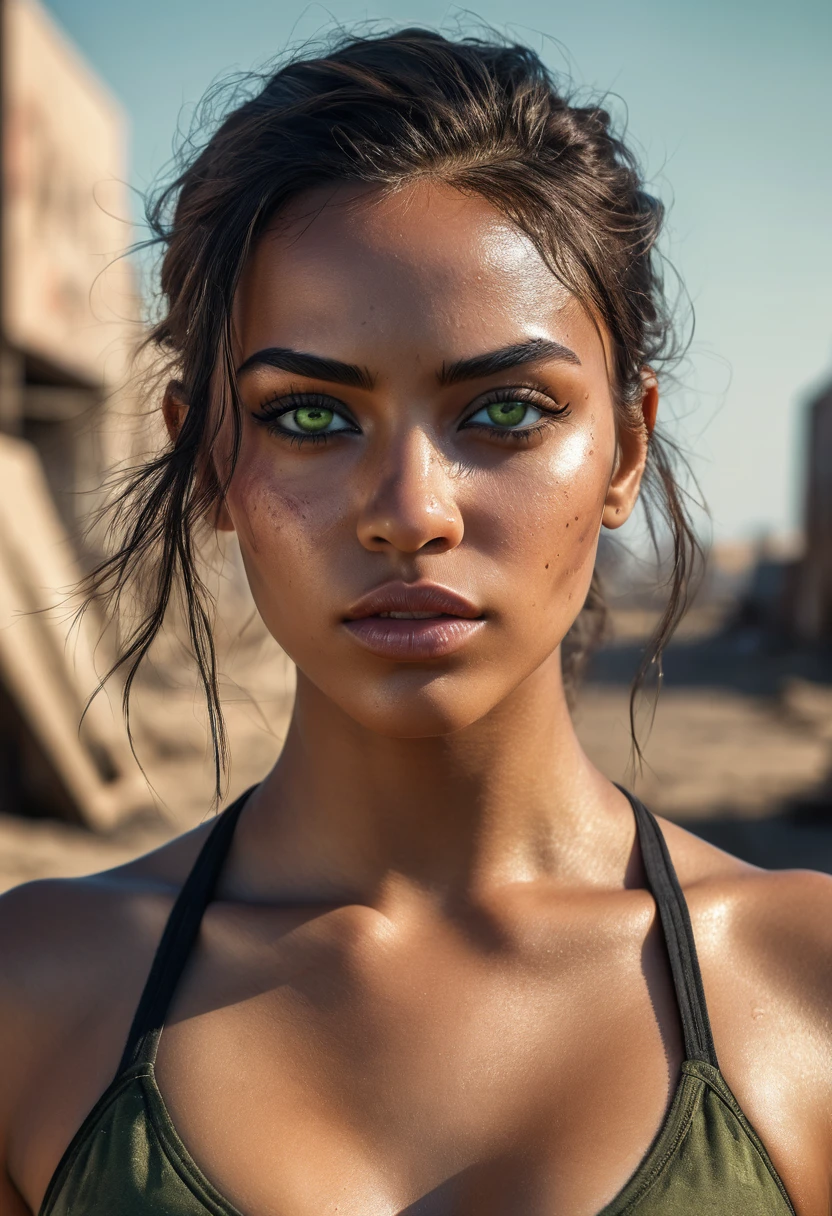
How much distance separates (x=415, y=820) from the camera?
1.58 m

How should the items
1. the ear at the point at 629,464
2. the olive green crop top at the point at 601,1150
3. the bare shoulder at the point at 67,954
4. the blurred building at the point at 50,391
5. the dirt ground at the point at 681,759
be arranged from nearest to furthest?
1. the olive green crop top at the point at 601,1150
2. the bare shoulder at the point at 67,954
3. the ear at the point at 629,464
4. the dirt ground at the point at 681,759
5. the blurred building at the point at 50,391

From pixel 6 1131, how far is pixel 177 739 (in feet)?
28.1

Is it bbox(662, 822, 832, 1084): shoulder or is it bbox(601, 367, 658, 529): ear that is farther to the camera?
bbox(601, 367, 658, 529): ear

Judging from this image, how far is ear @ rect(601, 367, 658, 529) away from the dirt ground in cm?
146

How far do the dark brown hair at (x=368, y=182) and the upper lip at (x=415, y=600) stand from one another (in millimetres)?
280

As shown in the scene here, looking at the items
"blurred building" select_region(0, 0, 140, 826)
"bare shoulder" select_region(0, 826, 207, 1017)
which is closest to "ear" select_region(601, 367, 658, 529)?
"bare shoulder" select_region(0, 826, 207, 1017)

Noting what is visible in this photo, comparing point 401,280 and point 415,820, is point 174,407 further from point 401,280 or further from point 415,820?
point 415,820

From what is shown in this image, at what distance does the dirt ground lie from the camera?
670cm

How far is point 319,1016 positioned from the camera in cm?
145

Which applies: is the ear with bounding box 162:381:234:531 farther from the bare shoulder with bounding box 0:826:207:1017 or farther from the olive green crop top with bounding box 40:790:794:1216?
the olive green crop top with bounding box 40:790:794:1216

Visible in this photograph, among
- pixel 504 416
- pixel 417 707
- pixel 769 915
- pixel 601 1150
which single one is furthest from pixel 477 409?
pixel 601 1150

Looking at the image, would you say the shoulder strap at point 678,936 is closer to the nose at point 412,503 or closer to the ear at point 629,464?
the ear at point 629,464

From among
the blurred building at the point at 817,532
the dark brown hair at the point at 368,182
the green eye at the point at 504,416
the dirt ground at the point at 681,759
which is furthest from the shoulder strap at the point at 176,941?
the blurred building at the point at 817,532

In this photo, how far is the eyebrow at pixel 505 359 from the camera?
54.1 inches
